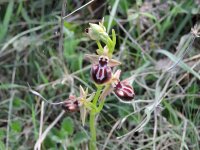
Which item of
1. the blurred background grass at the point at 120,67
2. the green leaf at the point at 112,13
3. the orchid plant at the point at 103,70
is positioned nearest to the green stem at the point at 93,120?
the orchid plant at the point at 103,70

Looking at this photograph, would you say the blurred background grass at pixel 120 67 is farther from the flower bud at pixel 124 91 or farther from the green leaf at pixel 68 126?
the flower bud at pixel 124 91

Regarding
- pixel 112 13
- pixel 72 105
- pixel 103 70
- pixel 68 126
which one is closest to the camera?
pixel 103 70

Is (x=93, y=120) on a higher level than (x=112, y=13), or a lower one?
lower

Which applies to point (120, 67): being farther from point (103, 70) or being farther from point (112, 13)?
point (103, 70)

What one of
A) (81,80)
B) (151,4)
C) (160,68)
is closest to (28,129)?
(81,80)

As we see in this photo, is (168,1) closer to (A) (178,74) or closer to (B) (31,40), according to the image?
(A) (178,74)

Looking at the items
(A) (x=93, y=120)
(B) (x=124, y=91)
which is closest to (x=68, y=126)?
(A) (x=93, y=120)

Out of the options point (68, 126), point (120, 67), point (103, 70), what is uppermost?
point (103, 70)
